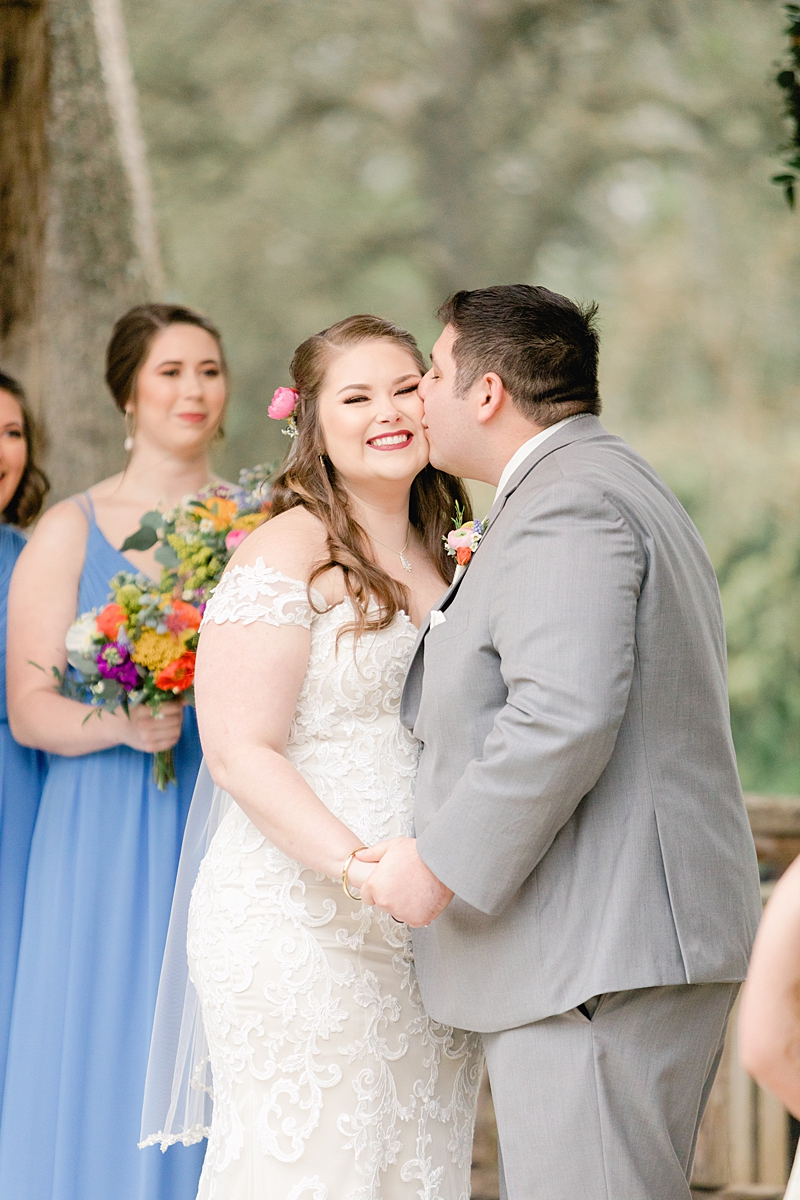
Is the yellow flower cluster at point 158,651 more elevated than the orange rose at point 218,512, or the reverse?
the orange rose at point 218,512

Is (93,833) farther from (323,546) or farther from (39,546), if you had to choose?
(323,546)

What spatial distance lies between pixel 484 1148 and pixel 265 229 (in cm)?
703

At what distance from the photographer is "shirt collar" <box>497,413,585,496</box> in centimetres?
218

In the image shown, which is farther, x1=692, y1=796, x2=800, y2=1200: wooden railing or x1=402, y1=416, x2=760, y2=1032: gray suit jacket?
x1=692, y1=796, x2=800, y2=1200: wooden railing

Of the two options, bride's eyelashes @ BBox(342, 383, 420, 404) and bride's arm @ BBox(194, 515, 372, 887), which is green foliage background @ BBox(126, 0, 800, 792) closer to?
bride's eyelashes @ BBox(342, 383, 420, 404)

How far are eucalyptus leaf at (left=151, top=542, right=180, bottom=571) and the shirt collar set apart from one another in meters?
1.06

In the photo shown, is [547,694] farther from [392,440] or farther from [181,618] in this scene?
[181,618]

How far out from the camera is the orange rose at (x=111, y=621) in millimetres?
2906

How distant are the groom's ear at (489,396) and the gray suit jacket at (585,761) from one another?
0.44 ft

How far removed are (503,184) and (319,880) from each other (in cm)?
834

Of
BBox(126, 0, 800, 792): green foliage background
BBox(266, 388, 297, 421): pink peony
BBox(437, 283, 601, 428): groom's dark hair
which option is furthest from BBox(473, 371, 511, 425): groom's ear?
BBox(126, 0, 800, 792): green foliage background

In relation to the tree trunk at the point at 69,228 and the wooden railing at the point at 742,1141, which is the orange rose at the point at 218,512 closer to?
the tree trunk at the point at 69,228

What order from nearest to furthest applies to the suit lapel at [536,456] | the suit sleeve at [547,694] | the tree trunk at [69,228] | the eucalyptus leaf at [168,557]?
the suit sleeve at [547,694], the suit lapel at [536,456], the eucalyptus leaf at [168,557], the tree trunk at [69,228]

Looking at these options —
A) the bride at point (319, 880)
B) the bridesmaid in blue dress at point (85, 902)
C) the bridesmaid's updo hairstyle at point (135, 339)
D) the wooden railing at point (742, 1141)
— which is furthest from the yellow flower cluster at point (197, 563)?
the wooden railing at point (742, 1141)
